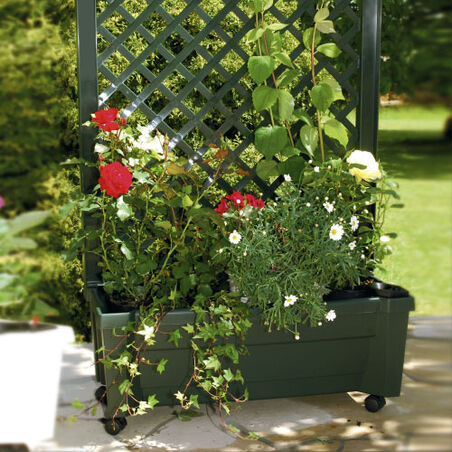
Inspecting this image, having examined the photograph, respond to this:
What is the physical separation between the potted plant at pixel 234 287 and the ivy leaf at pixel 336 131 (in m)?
0.11

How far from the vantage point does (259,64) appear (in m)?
2.37

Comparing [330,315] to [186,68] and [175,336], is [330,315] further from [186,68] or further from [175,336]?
[186,68]

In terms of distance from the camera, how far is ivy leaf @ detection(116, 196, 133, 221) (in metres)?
2.11

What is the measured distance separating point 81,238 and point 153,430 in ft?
2.37

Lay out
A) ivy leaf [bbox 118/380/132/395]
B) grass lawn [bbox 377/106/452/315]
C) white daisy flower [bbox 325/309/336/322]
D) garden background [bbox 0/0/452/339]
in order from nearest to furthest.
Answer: ivy leaf [bbox 118/380/132/395] → white daisy flower [bbox 325/309/336/322] → garden background [bbox 0/0/452/339] → grass lawn [bbox 377/106/452/315]

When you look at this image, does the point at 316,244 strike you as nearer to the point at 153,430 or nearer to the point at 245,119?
the point at 153,430

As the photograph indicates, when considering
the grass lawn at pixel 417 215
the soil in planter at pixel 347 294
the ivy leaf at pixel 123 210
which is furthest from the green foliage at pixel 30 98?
the grass lawn at pixel 417 215

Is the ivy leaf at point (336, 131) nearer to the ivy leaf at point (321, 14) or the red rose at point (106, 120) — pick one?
the ivy leaf at point (321, 14)

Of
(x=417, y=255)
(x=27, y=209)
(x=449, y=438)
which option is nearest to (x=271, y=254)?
(x=449, y=438)

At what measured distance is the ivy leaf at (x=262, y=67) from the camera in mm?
2367

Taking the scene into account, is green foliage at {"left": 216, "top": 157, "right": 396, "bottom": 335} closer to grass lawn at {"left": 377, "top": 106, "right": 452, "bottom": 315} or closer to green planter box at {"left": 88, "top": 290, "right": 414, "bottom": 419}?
green planter box at {"left": 88, "top": 290, "right": 414, "bottom": 419}

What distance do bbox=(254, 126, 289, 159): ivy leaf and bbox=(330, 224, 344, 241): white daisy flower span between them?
1.43ft

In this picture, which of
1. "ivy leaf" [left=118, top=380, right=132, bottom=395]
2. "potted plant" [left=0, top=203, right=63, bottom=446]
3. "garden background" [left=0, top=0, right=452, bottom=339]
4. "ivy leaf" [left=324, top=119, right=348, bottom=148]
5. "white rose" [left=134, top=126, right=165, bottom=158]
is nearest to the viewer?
"potted plant" [left=0, top=203, right=63, bottom=446]

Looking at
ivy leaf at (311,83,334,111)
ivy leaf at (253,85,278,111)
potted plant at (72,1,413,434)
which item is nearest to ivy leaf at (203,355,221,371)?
potted plant at (72,1,413,434)
